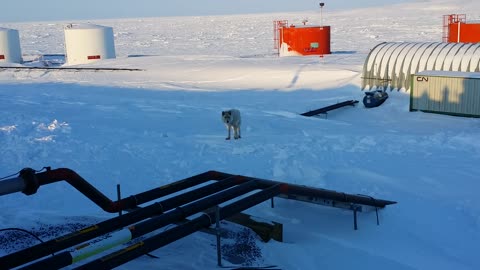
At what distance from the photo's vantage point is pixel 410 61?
23.4 m

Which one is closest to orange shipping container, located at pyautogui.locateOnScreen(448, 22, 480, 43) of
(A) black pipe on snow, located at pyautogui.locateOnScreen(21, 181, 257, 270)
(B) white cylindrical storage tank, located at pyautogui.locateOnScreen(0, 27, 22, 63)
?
(A) black pipe on snow, located at pyautogui.locateOnScreen(21, 181, 257, 270)

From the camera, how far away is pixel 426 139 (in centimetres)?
1469

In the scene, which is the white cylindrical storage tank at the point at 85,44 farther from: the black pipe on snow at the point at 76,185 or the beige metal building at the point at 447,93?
the black pipe on snow at the point at 76,185

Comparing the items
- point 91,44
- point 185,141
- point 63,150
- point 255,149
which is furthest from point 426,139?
point 91,44

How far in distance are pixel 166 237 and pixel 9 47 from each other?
45.6 metres

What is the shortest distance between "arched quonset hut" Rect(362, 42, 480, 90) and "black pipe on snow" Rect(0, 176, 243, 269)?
53.5 feet

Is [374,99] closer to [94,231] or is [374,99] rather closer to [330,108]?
[330,108]

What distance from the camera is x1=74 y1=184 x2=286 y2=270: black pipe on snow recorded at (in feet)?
18.6

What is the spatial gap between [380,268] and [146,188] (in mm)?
4956

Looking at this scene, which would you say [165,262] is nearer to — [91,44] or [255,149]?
[255,149]

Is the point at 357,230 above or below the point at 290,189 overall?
below

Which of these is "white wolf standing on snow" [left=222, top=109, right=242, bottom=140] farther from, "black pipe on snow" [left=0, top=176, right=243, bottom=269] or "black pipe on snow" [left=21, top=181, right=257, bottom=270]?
"black pipe on snow" [left=21, top=181, right=257, bottom=270]

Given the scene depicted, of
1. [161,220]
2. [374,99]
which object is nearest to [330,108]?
[374,99]

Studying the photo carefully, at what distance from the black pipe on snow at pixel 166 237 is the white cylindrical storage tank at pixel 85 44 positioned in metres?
37.7
